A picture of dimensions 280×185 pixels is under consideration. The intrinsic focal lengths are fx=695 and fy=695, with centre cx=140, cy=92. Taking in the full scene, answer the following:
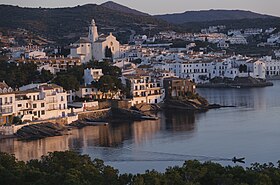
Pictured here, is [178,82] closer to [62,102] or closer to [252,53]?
[62,102]

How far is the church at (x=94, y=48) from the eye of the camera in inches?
883

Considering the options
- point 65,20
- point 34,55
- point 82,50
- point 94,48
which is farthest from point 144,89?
point 65,20

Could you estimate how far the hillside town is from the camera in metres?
14.3

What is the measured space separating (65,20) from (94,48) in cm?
2597

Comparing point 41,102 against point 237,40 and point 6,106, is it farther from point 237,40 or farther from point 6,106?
point 237,40

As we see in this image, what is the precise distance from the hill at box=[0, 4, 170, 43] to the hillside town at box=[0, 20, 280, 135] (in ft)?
46.1

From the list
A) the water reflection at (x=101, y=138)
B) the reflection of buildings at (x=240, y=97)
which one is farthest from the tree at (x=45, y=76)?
the reflection of buildings at (x=240, y=97)

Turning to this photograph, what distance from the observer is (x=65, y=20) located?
161 feet

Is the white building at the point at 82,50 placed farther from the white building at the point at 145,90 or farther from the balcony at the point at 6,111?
the balcony at the point at 6,111

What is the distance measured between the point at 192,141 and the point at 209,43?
88.7 ft

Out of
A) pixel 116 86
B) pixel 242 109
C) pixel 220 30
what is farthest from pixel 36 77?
pixel 220 30

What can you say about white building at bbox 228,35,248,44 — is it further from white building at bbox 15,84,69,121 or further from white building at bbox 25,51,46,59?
white building at bbox 15,84,69,121

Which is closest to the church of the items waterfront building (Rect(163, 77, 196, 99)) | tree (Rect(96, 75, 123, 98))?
waterfront building (Rect(163, 77, 196, 99))

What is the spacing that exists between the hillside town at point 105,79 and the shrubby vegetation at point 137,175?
5886 millimetres
